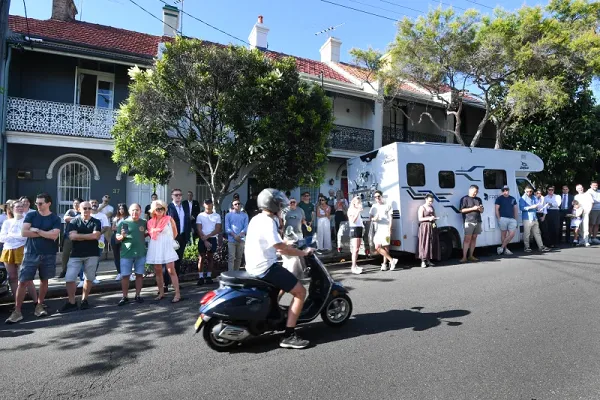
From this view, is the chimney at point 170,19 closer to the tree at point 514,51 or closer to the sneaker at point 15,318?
the tree at point 514,51

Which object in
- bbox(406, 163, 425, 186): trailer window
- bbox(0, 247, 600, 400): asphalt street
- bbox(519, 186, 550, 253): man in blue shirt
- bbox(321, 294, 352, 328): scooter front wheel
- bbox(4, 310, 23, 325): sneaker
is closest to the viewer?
bbox(0, 247, 600, 400): asphalt street

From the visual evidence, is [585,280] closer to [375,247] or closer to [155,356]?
[375,247]

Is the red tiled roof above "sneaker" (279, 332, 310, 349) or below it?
above

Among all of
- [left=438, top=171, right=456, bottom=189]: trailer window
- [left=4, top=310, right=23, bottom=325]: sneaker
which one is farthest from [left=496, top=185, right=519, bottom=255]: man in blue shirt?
[left=4, top=310, right=23, bottom=325]: sneaker

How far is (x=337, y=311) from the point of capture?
4.78 metres

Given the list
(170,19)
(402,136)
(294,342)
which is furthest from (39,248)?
(402,136)

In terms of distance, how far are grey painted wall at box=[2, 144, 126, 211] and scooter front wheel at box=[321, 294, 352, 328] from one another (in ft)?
37.5

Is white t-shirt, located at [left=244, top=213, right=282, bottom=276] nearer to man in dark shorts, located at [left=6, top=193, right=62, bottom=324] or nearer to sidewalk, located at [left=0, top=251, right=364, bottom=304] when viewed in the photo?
man in dark shorts, located at [left=6, top=193, right=62, bottom=324]

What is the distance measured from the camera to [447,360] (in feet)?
12.2

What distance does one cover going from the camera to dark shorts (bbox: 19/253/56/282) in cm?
559

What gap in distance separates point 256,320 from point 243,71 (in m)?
6.66

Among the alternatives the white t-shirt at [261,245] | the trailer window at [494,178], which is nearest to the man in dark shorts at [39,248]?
the white t-shirt at [261,245]

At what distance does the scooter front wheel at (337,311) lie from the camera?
15.4 feet

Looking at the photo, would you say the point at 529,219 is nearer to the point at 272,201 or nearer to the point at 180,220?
the point at 180,220
